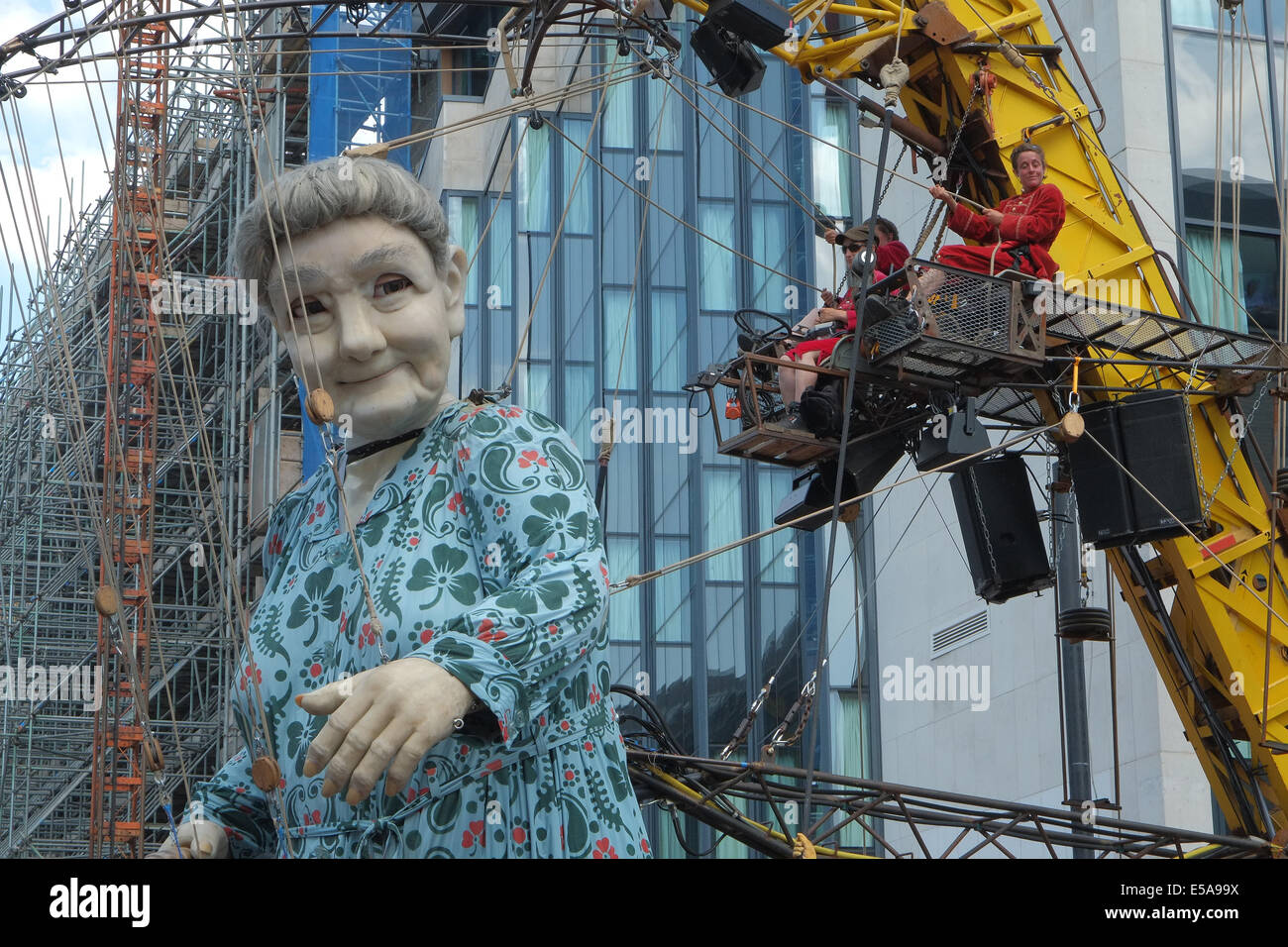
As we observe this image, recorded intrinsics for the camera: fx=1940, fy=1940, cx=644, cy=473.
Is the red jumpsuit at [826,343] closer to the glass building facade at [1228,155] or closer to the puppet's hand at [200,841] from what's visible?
the puppet's hand at [200,841]

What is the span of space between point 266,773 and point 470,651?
0.56m

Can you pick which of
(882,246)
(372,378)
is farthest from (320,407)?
(882,246)

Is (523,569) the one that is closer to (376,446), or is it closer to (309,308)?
(376,446)

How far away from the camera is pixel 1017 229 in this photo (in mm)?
9781

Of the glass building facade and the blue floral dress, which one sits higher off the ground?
the glass building facade

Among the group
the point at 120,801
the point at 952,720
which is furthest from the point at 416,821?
the point at 120,801

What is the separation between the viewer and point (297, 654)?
4305 millimetres

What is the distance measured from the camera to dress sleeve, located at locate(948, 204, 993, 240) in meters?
10.1

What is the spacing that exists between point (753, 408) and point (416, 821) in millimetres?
6761

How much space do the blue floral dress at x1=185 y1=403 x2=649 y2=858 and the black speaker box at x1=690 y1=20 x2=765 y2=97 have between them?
237 inches

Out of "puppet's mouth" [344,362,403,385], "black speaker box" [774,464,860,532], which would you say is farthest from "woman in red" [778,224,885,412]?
"puppet's mouth" [344,362,403,385]

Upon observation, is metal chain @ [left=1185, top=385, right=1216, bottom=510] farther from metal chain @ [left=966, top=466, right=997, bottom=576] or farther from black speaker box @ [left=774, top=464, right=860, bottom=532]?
black speaker box @ [left=774, top=464, right=860, bottom=532]
